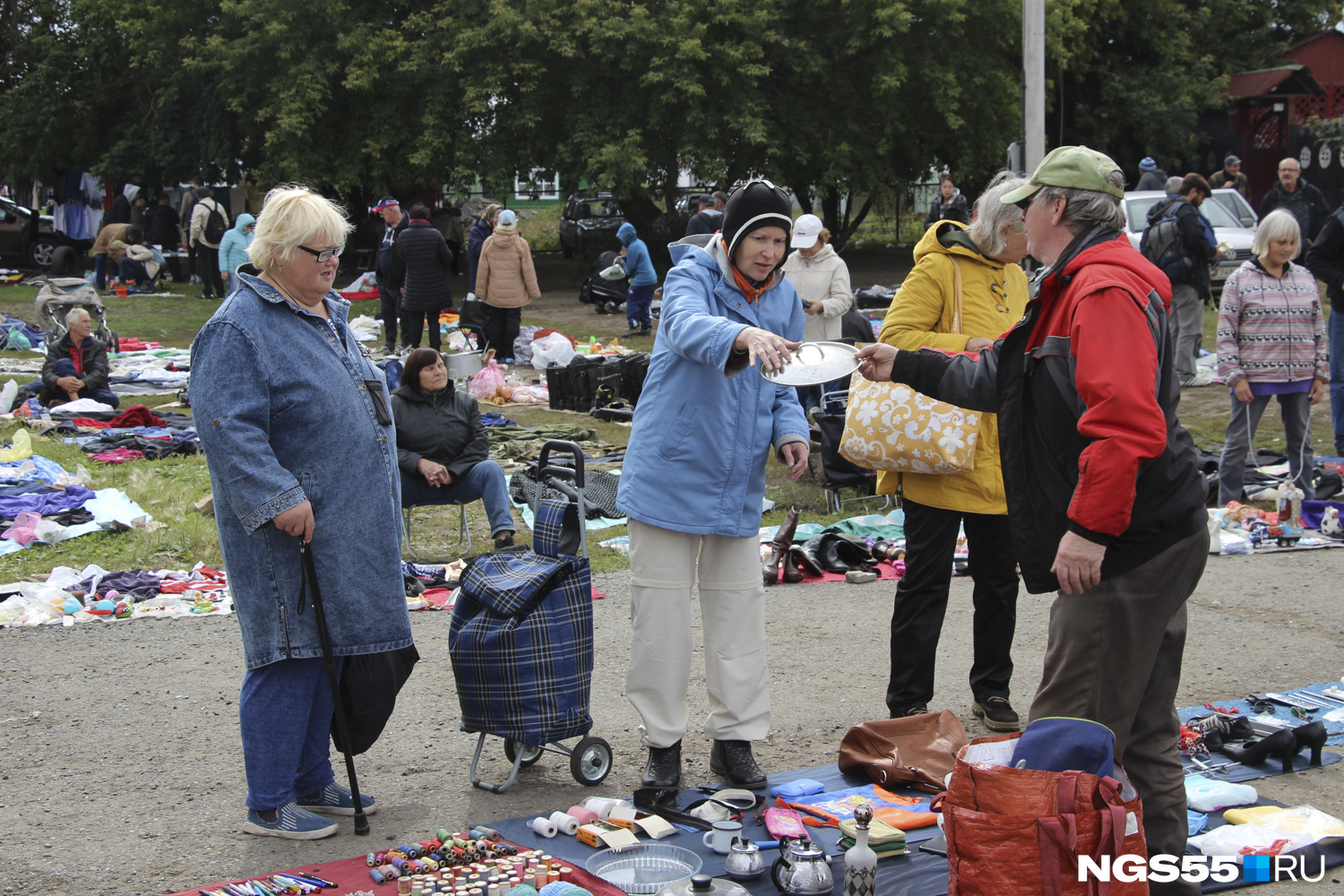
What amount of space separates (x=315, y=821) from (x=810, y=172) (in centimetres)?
2286

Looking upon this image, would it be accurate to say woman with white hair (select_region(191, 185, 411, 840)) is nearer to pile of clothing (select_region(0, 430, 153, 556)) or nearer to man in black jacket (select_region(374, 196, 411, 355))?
pile of clothing (select_region(0, 430, 153, 556))

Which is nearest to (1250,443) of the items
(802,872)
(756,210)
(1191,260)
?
(1191,260)

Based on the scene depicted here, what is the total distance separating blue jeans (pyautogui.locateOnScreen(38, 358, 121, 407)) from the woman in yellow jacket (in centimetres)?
951

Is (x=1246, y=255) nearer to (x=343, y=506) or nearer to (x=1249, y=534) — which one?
(x=1249, y=534)

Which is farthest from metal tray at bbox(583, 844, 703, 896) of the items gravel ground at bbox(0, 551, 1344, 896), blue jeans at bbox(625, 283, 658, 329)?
blue jeans at bbox(625, 283, 658, 329)

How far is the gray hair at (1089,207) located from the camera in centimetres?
311

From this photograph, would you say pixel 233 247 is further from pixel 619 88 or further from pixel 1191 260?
pixel 1191 260

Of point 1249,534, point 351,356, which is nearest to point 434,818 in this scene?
point 351,356

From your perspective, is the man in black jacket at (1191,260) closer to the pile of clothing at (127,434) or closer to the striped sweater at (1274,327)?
the striped sweater at (1274,327)

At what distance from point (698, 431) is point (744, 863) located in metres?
1.31

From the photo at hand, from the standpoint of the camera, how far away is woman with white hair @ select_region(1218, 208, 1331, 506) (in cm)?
783

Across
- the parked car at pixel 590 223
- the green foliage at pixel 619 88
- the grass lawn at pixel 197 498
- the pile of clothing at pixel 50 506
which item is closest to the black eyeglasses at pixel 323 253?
the grass lawn at pixel 197 498

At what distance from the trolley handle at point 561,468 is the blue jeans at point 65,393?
8.47m

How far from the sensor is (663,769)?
396 cm
